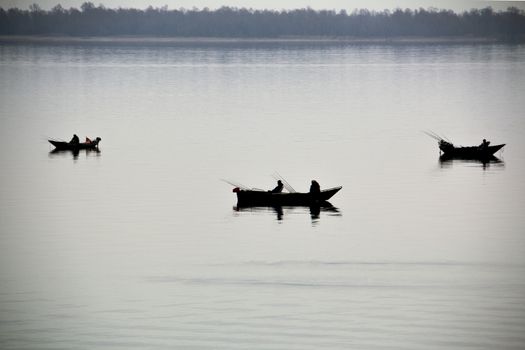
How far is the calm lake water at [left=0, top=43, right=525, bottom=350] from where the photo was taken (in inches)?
906

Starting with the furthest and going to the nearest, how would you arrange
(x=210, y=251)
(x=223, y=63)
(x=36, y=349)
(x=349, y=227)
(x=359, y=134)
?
(x=223, y=63)
(x=359, y=134)
(x=349, y=227)
(x=210, y=251)
(x=36, y=349)

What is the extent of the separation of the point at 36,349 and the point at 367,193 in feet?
64.0

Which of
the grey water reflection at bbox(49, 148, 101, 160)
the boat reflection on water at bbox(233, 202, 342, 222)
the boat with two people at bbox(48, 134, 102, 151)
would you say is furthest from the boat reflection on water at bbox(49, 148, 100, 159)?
the boat reflection on water at bbox(233, 202, 342, 222)

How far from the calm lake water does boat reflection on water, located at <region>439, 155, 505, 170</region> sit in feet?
0.77

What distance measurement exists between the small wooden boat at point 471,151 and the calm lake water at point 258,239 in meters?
0.65

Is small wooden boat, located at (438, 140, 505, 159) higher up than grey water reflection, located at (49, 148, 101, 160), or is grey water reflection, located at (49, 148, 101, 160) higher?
small wooden boat, located at (438, 140, 505, 159)

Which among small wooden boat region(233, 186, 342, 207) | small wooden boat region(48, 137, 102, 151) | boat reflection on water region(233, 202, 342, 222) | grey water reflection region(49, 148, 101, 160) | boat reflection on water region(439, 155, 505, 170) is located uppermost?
small wooden boat region(233, 186, 342, 207)

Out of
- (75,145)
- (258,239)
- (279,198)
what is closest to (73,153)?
(75,145)

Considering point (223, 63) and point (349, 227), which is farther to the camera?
point (223, 63)

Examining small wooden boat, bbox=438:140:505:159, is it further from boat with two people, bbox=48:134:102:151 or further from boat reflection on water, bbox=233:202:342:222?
boat with two people, bbox=48:134:102:151

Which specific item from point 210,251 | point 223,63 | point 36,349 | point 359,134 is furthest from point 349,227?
point 223,63

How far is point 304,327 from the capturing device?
23.1m

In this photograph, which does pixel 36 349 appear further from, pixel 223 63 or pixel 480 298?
pixel 223 63

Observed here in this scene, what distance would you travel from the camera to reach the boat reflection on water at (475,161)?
46.9m
